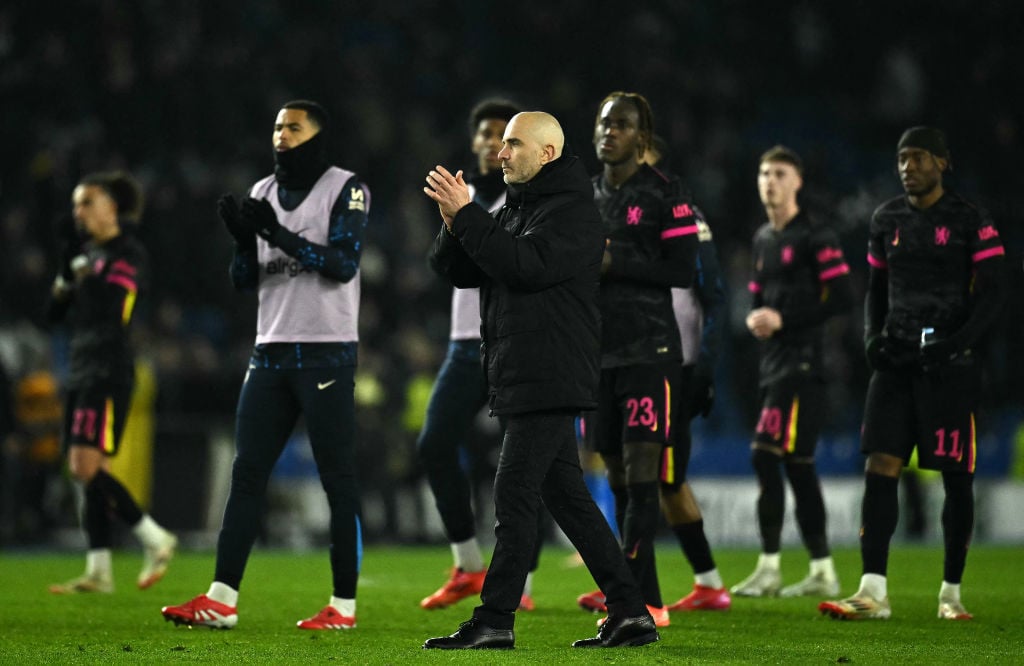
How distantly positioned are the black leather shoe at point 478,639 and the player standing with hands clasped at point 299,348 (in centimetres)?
117

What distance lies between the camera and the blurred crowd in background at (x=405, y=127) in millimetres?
17453

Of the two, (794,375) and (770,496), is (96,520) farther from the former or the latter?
(794,375)

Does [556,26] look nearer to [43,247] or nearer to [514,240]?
[43,247]

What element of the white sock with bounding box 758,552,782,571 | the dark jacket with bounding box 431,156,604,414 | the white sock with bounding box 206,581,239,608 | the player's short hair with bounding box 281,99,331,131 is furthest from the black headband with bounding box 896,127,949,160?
the white sock with bounding box 206,581,239,608

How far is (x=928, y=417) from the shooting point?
7891 mm

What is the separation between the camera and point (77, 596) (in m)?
9.78

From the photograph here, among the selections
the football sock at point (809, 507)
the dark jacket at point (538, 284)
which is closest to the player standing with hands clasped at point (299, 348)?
the dark jacket at point (538, 284)

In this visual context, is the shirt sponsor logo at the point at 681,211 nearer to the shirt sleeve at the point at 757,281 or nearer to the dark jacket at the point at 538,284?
the dark jacket at the point at 538,284

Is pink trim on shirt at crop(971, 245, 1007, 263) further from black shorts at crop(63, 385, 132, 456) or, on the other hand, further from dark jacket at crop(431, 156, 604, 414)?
black shorts at crop(63, 385, 132, 456)

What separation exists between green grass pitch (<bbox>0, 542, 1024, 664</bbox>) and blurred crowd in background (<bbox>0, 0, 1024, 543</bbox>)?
509 cm

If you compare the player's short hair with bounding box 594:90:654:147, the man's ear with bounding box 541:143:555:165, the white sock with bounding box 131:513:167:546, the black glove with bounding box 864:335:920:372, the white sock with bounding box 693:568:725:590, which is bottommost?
the white sock with bounding box 131:513:167:546

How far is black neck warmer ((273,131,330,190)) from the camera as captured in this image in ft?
24.7

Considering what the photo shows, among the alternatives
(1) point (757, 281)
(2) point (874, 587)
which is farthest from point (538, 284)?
(1) point (757, 281)

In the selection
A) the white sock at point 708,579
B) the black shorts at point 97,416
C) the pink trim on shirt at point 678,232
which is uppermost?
the pink trim on shirt at point 678,232
